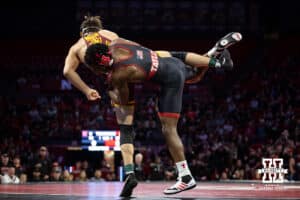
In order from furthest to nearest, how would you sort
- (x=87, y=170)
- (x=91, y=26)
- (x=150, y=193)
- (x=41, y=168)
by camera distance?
(x=87, y=170) → (x=41, y=168) → (x=150, y=193) → (x=91, y=26)

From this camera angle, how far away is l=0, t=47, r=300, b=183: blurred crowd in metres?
11.2

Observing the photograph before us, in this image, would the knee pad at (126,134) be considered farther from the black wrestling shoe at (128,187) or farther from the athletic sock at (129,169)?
the black wrestling shoe at (128,187)

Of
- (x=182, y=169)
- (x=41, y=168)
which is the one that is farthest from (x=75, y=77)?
(x=41, y=168)

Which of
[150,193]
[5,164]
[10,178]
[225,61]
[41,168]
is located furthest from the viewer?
[41,168]

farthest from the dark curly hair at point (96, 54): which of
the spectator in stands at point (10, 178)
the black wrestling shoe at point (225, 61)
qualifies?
the spectator in stands at point (10, 178)

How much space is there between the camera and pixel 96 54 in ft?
14.0

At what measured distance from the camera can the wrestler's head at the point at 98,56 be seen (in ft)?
14.0

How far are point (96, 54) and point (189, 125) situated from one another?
10771 millimetres

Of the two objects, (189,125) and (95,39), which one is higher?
(95,39)

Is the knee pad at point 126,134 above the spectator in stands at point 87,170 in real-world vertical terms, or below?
above

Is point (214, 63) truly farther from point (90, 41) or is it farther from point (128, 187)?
point (128, 187)

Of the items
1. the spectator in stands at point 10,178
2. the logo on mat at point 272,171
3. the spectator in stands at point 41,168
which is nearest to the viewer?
the logo on mat at point 272,171

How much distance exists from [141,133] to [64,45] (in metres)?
5.69

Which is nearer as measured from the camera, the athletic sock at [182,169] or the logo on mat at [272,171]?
the athletic sock at [182,169]
